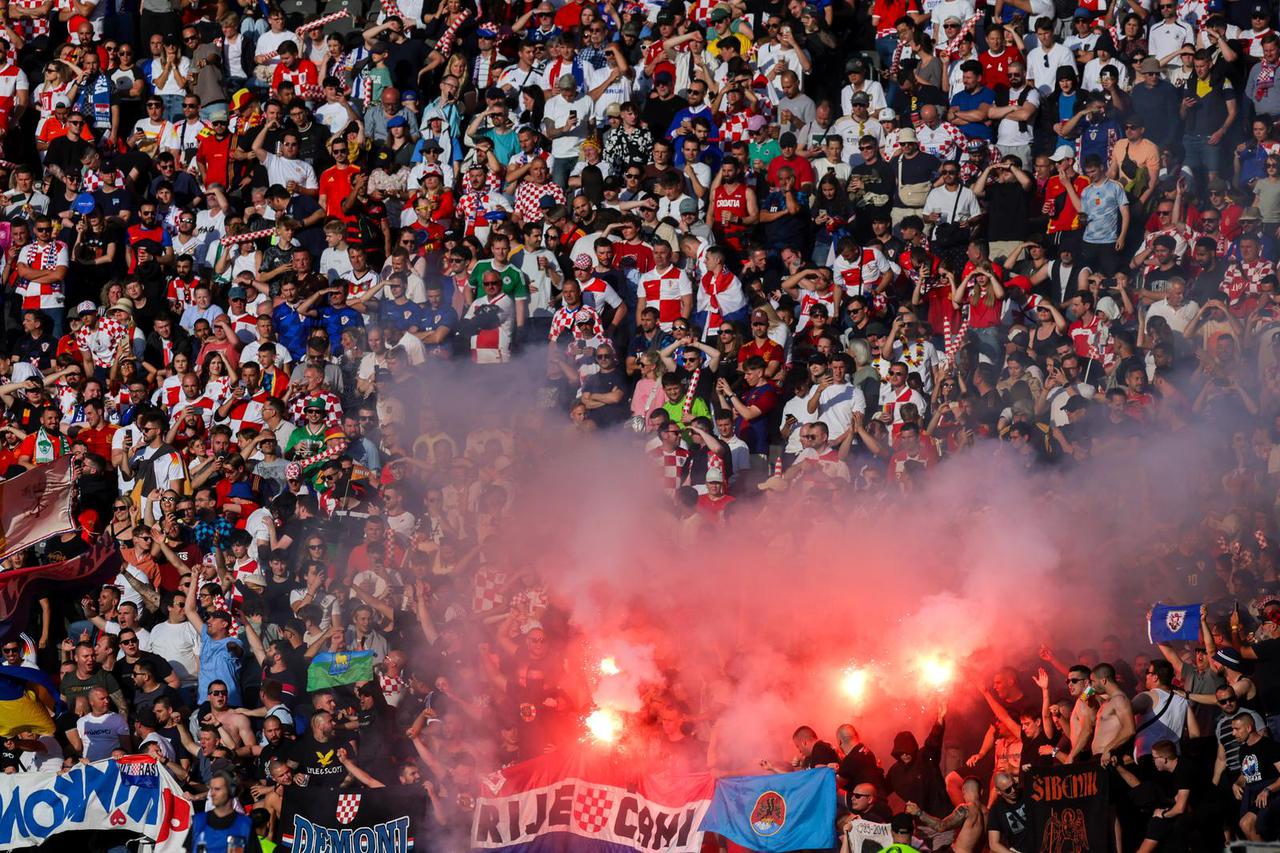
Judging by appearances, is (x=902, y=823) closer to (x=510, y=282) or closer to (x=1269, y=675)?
(x=1269, y=675)

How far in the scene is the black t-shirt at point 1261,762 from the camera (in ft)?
40.2

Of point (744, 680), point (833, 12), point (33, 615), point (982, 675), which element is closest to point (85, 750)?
point (33, 615)

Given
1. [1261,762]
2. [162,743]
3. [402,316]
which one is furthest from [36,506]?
[1261,762]

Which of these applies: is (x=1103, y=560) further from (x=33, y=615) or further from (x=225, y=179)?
(x=225, y=179)

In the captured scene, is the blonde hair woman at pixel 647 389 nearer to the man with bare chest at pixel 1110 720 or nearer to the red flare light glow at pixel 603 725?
the red flare light glow at pixel 603 725

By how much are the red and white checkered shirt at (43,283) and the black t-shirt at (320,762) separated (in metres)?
6.66

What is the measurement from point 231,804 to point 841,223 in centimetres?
685

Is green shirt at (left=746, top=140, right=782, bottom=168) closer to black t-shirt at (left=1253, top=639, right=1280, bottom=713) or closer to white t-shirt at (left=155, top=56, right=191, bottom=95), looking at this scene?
white t-shirt at (left=155, top=56, right=191, bottom=95)

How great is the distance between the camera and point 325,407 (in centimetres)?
1761

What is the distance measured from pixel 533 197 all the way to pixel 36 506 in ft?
15.7

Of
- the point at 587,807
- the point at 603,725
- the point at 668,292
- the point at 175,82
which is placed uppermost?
the point at 175,82

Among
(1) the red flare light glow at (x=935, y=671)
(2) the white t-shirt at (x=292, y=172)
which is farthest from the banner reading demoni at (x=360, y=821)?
(2) the white t-shirt at (x=292, y=172)

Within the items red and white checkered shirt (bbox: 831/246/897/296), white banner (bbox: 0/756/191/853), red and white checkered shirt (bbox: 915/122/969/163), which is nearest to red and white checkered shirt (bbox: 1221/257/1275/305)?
red and white checkered shirt (bbox: 831/246/897/296)

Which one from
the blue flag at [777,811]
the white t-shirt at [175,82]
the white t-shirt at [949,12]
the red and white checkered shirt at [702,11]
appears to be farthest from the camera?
the white t-shirt at [175,82]
